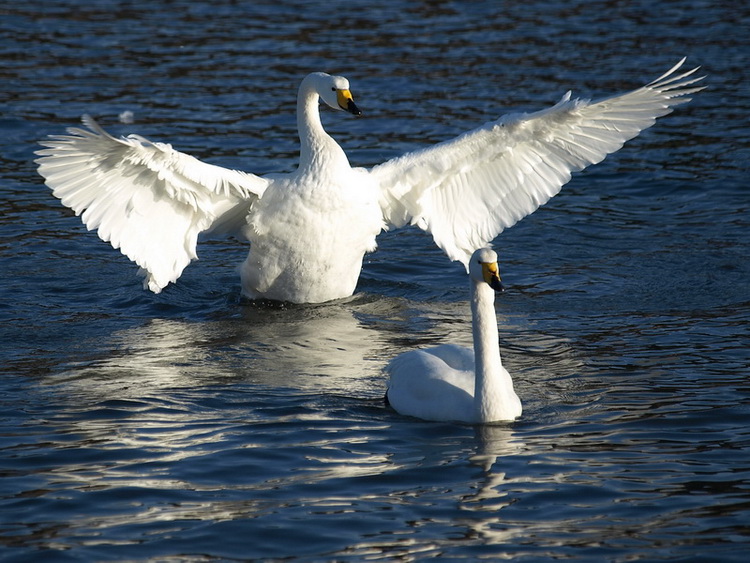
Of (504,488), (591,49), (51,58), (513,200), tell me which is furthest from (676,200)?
(51,58)

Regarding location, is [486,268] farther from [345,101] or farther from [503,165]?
[503,165]

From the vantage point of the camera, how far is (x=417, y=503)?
6.71m

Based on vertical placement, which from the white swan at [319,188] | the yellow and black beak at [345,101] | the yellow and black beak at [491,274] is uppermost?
the yellow and black beak at [345,101]

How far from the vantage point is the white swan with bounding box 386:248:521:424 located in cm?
777

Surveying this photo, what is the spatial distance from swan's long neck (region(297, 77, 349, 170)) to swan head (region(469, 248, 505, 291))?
2.66m

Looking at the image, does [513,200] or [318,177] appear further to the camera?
[513,200]

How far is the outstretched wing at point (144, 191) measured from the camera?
31.1 ft

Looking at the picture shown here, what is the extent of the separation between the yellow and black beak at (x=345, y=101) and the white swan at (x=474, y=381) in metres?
2.85

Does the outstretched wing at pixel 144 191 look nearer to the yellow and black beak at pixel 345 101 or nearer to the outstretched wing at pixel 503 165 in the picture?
the yellow and black beak at pixel 345 101

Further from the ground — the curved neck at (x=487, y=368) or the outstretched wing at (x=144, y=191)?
the outstretched wing at (x=144, y=191)

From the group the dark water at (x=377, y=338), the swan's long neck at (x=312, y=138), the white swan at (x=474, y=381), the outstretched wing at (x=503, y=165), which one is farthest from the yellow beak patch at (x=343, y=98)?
the white swan at (x=474, y=381)

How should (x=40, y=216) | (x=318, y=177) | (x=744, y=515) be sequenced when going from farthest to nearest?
(x=40, y=216)
(x=318, y=177)
(x=744, y=515)

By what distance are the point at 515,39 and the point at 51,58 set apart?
7.08 m

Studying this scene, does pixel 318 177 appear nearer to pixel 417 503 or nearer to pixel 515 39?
pixel 417 503
